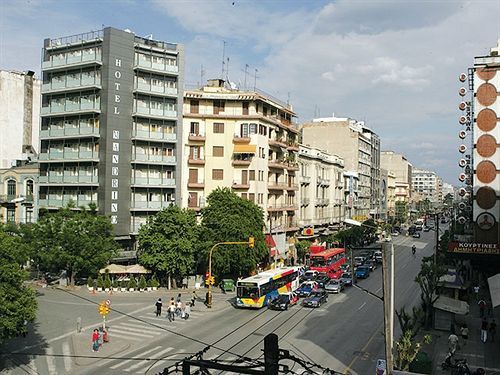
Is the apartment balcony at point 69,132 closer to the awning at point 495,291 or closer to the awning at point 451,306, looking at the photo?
the awning at point 451,306

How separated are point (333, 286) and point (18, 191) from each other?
41.2 metres

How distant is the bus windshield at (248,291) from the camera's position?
4181cm

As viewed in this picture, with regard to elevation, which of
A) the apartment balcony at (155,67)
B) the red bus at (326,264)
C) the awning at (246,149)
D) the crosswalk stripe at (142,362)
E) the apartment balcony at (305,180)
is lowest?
the crosswalk stripe at (142,362)

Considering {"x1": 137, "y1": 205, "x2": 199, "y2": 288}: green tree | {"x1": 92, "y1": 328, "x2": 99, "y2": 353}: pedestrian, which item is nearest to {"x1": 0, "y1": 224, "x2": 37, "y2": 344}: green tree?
{"x1": 92, "y1": 328, "x2": 99, "y2": 353}: pedestrian

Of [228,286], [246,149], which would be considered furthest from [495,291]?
[246,149]

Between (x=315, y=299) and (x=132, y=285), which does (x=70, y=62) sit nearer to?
(x=132, y=285)

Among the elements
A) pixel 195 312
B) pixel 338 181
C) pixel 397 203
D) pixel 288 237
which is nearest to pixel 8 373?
pixel 195 312

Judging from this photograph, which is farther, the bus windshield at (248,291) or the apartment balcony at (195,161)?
the apartment balcony at (195,161)

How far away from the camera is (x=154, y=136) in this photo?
60.1 m

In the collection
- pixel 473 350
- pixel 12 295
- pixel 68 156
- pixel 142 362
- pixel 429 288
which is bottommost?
pixel 473 350

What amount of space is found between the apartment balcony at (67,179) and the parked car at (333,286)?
90.5 feet

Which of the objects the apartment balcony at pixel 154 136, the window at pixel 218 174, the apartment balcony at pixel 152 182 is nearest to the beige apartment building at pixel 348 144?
the window at pixel 218 174

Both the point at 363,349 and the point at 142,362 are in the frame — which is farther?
the point at 363,349

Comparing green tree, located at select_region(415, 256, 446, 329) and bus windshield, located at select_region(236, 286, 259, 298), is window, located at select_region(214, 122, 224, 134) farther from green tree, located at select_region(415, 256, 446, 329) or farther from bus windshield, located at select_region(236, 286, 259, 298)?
green tree, located at select_region(415, 256, 446, 329)
